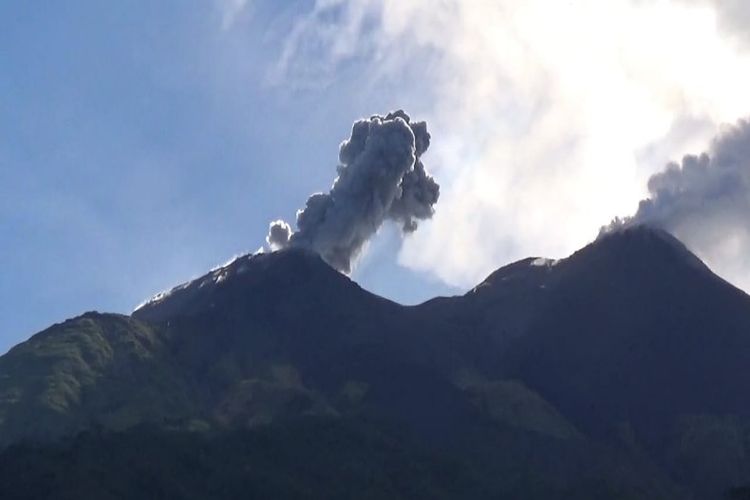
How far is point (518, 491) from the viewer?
192750mm

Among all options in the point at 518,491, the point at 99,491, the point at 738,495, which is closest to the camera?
the point at 738,495

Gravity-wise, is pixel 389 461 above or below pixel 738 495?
above

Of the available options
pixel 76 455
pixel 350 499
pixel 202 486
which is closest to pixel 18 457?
pixel 76 455

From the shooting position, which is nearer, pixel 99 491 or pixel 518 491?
pixel 99 491

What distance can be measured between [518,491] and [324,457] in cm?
2613

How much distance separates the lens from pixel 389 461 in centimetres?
19938

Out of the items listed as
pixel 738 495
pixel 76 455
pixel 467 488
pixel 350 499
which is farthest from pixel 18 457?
pixel 738 495

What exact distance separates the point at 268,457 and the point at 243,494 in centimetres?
1508

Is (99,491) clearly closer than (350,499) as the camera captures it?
Yes

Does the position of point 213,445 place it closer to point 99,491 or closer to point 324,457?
point 324,457

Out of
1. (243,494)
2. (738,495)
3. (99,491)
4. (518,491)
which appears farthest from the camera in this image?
(518,491)

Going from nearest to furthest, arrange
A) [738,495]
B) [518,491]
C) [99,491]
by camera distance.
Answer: [738,495]
[99,491]
[518,491]

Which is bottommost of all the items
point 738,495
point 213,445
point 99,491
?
point 738,495

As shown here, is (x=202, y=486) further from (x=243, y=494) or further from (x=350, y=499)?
(x=350, y=499)
